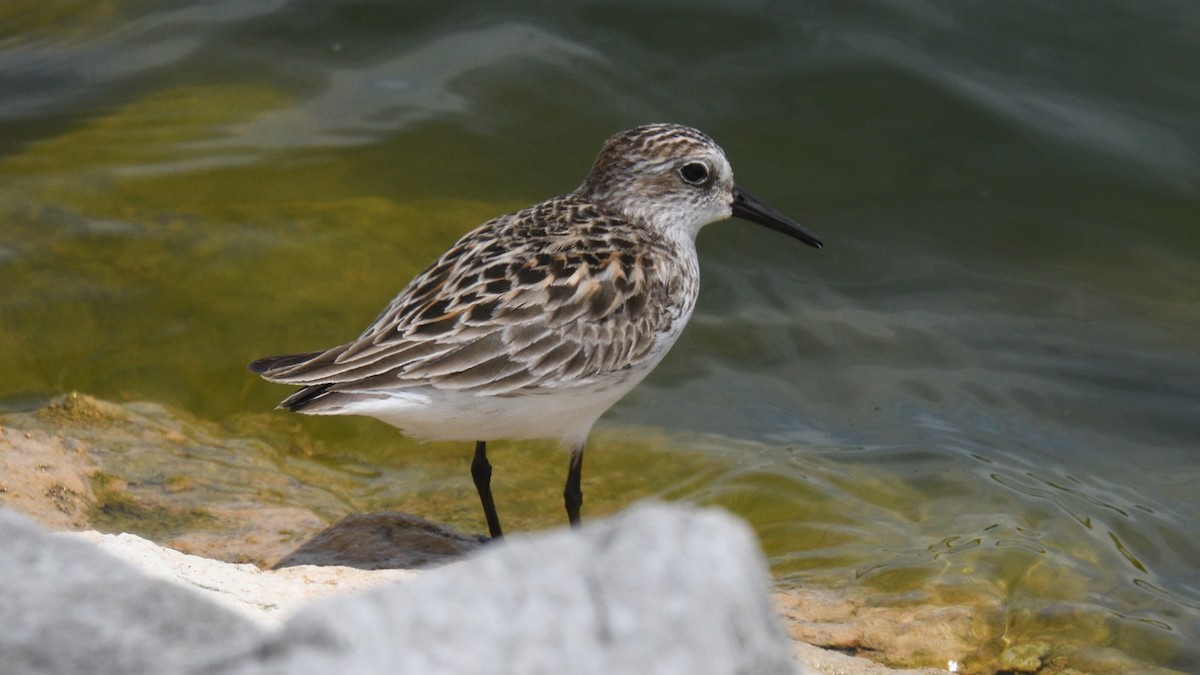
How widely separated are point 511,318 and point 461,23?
620 centimetres

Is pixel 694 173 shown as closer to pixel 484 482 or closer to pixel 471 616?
pixel 484 482

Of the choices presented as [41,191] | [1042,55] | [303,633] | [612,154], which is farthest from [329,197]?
[303,633]

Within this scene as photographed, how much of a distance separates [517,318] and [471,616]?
369 cm

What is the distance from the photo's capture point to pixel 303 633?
1898 mm

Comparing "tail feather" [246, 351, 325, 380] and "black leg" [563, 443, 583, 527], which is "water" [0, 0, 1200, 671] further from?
"tail feather" [246, 351, 325, 380]

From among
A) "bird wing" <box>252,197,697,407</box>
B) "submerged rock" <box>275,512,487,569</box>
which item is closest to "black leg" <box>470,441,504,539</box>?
"submerged rock" <box>275,512,487,569</box>

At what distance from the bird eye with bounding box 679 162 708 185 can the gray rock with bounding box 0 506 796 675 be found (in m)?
4.80

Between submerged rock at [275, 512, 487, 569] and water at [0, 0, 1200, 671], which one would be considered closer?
submerged rock at [275, 512, 487, 569]

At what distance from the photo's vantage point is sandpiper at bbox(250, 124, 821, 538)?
536 cm

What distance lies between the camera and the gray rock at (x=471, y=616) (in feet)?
6.25

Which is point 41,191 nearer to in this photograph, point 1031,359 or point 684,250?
point 684,250

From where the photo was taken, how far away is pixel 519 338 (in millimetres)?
5551

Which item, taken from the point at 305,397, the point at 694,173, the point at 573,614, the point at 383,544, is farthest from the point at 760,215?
the point at 573,614

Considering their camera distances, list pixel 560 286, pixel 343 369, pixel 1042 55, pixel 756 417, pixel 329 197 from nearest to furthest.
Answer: pixel 343 369
pixel 560 286
pixel 756 417
pixel 329 197
pixel 1042 55
